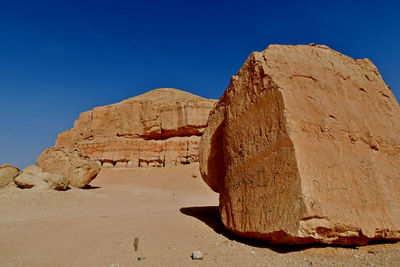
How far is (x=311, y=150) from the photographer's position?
3303 millimetres

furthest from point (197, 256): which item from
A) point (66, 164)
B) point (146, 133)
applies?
point (146, 133)

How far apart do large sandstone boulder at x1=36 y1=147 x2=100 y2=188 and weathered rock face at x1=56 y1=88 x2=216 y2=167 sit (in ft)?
34.7

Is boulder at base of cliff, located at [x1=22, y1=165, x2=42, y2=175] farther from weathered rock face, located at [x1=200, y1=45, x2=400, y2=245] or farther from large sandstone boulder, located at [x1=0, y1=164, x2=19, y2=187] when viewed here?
weathered rock face, located at [x1=200, y1=45, x2=400, y2=245]

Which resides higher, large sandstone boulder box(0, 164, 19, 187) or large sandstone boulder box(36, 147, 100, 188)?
large sandstone boulder box(36, 147, 100, 188)

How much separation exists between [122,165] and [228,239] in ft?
65.7

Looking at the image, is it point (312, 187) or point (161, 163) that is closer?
point (312, 187)

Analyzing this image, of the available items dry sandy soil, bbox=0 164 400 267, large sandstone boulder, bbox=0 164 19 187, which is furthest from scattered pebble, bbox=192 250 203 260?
large sandstone boulder, bbox=0 164 19 187

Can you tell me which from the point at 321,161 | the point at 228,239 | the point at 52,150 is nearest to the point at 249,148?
the point at 321,161

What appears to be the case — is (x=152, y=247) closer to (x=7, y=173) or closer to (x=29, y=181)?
(x=29, y=181)

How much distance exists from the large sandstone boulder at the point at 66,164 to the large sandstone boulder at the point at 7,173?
1092 millimetres

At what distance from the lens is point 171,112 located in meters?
24.3

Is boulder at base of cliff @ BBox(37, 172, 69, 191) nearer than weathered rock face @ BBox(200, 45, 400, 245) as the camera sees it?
No

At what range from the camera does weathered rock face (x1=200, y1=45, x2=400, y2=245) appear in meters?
3.01

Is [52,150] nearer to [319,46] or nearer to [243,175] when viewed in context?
[243,175]
